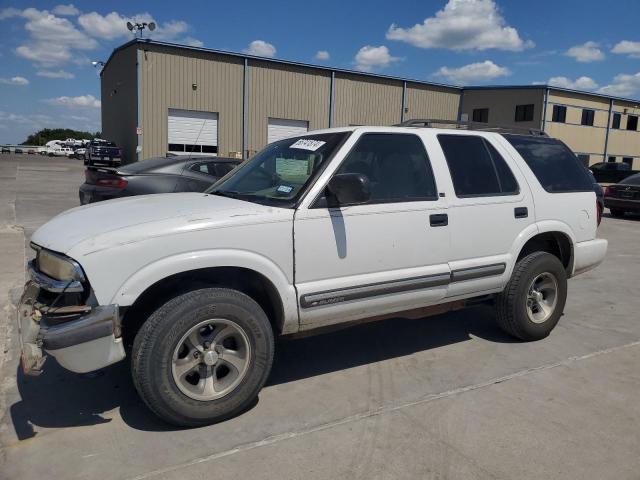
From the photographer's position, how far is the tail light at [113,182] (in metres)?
7.86

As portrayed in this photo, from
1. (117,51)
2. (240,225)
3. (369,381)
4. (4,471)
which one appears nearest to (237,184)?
(240,225)

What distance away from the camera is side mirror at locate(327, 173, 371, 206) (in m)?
3.50

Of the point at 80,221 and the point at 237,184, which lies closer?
the point at 80,221

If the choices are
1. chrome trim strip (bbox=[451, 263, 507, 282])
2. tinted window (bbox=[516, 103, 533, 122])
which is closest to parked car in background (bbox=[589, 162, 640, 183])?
tinted window (bbox=[516, 103, 533, 122])

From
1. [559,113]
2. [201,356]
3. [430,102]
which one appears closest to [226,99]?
[430,102]

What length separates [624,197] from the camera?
1587 cm

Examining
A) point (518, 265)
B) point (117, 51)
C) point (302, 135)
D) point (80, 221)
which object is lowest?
point (518, 265)

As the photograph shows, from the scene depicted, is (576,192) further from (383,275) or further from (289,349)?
(289,349)

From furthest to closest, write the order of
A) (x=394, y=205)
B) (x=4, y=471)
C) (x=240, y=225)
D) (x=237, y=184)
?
(x=237, y=184) → (x=394, y=205) → (x=240, y=225) → (x=4, y=471)

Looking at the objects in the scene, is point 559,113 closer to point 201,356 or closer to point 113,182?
point 113,182

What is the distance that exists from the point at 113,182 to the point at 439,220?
5.46 m

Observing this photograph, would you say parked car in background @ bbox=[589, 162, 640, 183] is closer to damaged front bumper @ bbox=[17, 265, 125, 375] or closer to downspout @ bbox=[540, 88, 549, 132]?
downspout @ bbox=[540, 88, 549, 132]

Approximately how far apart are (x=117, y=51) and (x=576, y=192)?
110 ft

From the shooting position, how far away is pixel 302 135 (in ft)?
14.7
